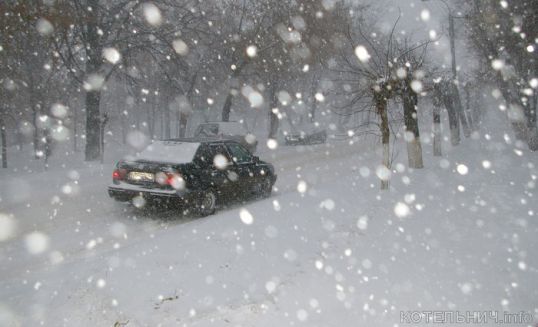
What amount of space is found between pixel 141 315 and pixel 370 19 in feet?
134

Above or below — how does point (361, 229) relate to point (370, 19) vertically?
below

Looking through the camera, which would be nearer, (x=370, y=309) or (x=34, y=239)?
(x=370, y=309)

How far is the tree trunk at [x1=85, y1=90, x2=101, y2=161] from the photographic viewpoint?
1880cm

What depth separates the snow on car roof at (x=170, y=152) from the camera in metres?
7.49

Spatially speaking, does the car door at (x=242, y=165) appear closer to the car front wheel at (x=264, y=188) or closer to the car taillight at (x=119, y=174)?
the car front wheel at (x=264, y=188)

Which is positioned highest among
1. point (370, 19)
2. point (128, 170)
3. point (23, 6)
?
point (370, 19)

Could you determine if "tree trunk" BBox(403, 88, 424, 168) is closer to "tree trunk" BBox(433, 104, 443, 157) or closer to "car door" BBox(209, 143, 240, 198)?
"tree trunk" BBox(433, 104, 443, 157)

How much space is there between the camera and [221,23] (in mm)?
24719

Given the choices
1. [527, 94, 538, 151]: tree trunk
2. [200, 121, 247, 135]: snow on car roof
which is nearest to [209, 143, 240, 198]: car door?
[200, 121, 247, 135]: snow on car roof

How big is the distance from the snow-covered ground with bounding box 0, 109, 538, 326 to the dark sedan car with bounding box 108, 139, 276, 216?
1.72ft

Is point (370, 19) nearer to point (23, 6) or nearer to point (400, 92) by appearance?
point (400, 92)

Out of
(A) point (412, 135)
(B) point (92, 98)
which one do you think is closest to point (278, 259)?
(A) point (412, 135)

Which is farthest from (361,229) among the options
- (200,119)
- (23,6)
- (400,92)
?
(200,119)

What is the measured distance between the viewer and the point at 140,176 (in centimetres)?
729
